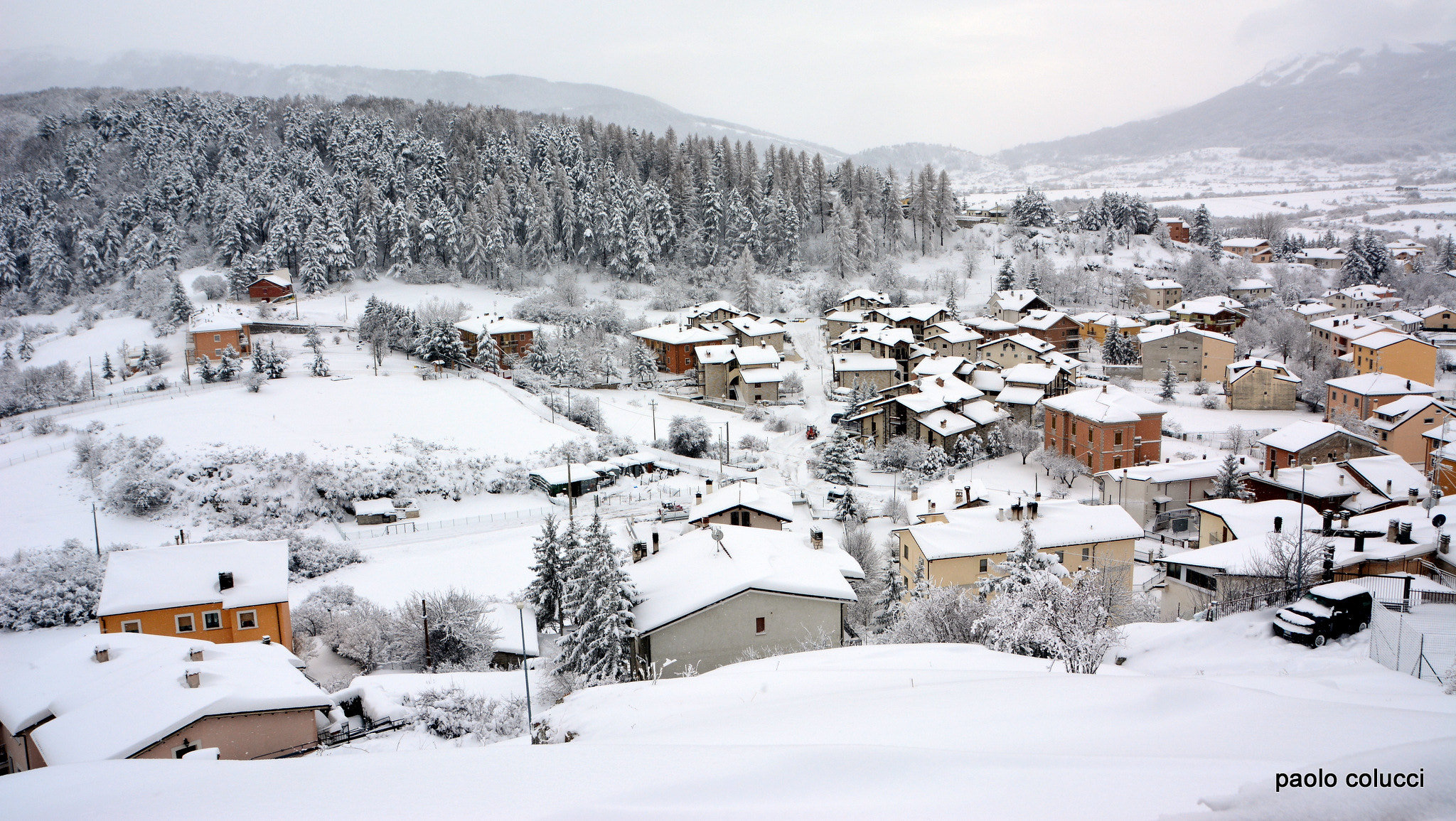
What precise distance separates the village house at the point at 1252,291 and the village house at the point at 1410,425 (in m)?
35.9

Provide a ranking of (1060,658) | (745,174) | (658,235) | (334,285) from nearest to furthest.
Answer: (1060,658) → (334,285) → (658,235) → (745,174)

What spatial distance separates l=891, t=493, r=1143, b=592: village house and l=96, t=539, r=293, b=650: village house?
15238 mm

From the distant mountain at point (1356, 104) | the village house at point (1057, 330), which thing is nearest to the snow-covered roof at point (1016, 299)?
the village house at point (1057, 330)

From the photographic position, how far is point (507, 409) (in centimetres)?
3888

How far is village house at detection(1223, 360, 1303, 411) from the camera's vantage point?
142 feet

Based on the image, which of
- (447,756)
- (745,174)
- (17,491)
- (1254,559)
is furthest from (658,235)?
(447,756)

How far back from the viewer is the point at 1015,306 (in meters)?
61.9

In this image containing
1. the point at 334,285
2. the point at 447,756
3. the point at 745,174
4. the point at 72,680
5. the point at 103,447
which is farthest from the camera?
the point at 745,174

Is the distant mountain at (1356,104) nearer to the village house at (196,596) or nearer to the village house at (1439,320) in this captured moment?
the village house at (1439,320)

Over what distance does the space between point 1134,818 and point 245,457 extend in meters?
34.1

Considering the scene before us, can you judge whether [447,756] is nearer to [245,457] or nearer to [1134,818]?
[1134,818]

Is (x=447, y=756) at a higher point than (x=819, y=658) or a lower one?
higher

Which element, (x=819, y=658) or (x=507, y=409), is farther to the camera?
(x=507, y=409)

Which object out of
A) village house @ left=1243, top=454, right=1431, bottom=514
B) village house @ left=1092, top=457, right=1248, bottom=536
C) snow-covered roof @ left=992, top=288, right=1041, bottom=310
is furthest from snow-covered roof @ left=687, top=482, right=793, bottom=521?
snow-covered roof @ left=992, top=288, right=1041, bottom=310
